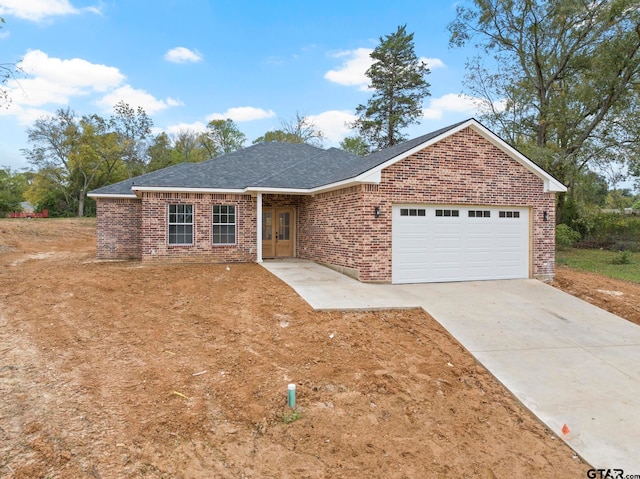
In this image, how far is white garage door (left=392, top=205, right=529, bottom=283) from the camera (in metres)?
10.6

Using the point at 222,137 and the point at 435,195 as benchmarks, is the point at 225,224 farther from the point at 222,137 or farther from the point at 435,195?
the point at 222,137

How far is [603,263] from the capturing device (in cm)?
1833

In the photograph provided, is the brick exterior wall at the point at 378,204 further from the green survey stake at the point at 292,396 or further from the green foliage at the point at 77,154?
the green foliage at the point at 77,154

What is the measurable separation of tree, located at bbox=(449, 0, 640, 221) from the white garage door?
9773 millimetres

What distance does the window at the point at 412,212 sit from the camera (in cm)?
1066

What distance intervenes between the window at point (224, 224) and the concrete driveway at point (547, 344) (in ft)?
12.7

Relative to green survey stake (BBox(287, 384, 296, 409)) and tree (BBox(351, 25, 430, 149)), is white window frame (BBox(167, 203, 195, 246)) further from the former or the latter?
tree (BBox(351, 25, 430, 149))

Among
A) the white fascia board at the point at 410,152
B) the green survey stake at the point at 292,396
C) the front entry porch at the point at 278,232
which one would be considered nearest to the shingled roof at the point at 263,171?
the white fascia board at the point at 410,152

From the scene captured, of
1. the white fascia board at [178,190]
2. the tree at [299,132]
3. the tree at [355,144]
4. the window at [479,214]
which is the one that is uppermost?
the tree at [299,132]

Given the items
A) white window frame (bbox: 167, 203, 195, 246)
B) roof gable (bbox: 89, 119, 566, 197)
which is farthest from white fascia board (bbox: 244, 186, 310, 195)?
white window frame (bbox: 167, 203, 195, 246)

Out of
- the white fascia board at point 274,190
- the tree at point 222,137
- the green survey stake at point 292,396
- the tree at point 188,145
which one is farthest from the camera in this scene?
the tree at point 188,145

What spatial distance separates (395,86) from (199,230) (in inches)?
1053

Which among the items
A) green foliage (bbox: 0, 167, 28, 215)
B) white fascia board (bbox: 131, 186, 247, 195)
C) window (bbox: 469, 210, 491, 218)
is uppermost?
green foliage (bbox: 0, 167, 28, 215)

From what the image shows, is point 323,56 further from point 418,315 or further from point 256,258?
point 418,315
